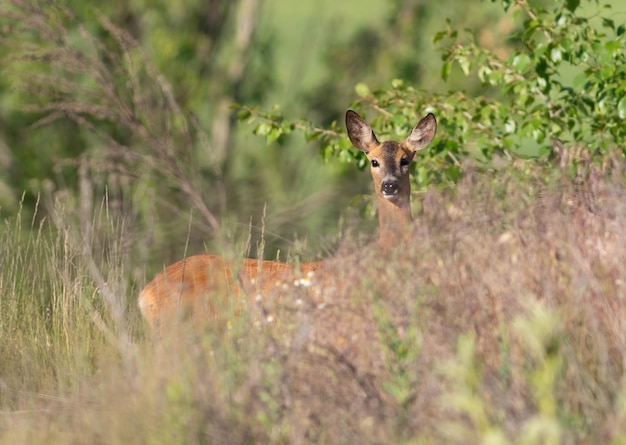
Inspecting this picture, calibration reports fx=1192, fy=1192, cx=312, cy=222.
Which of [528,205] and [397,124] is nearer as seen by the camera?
[528,205]

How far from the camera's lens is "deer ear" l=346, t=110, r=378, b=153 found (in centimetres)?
775

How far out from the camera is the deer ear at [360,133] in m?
7.75

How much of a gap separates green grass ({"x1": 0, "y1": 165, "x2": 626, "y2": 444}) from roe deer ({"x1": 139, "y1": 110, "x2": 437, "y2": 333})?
1.27 metres

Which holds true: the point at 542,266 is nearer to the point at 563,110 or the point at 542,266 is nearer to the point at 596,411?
the point at 596,411

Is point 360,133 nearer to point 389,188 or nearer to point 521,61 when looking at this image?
point 389,188

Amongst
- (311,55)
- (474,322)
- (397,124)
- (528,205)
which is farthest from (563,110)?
(311,55)

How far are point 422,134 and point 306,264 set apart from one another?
1612 millimetres

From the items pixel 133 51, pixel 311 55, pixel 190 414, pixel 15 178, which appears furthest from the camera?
pixel 311 55

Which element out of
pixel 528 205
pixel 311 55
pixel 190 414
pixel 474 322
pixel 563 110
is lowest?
pixel 190 414

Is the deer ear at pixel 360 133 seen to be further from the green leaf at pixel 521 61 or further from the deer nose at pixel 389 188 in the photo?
the green leaf at pixel 521 61

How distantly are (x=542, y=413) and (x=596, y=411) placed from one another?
47 centimetres

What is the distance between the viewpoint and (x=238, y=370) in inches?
157

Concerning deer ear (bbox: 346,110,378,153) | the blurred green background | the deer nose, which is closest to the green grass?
the deer nose

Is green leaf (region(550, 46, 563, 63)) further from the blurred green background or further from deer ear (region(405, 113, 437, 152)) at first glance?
the blurred green background
